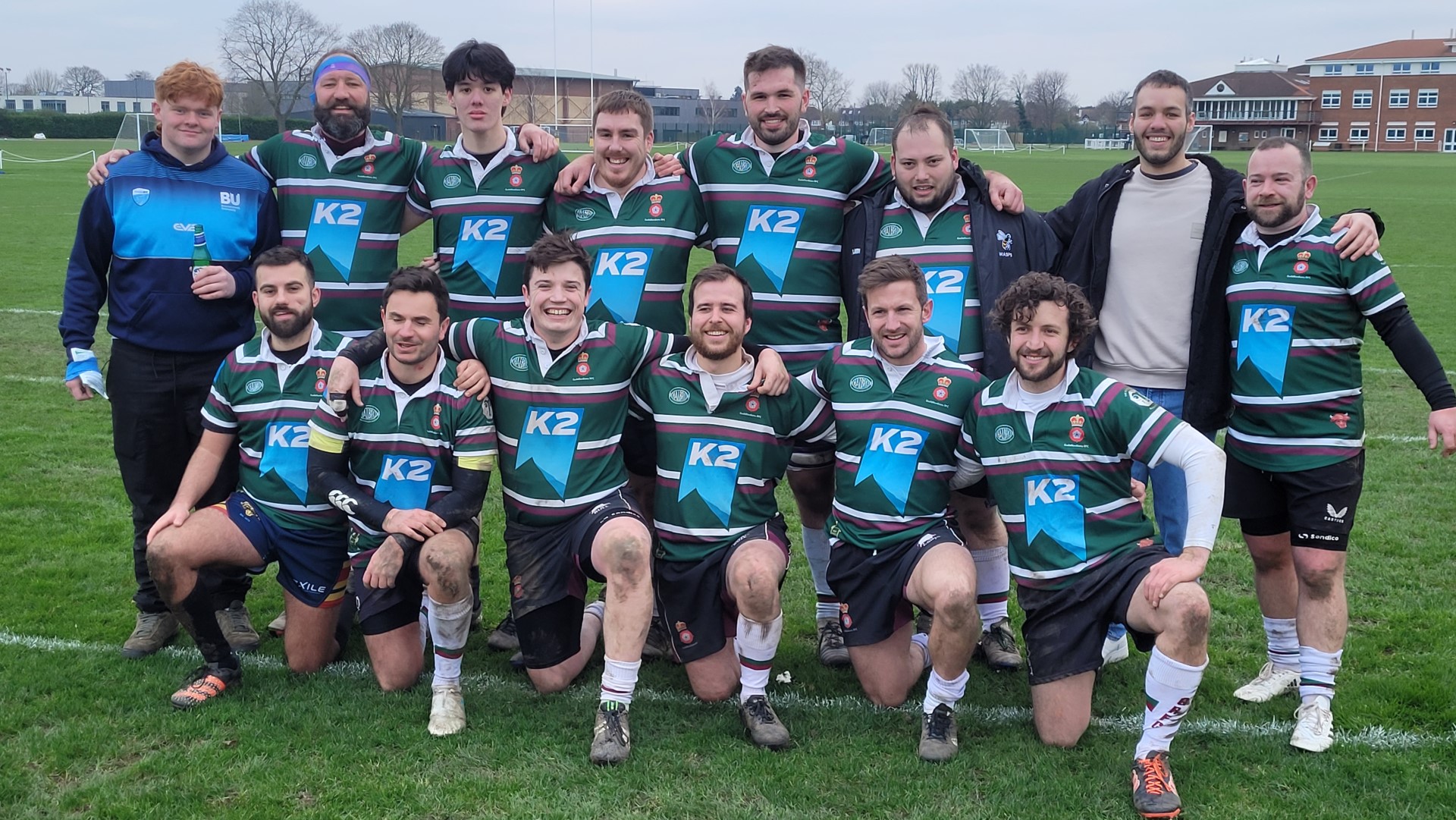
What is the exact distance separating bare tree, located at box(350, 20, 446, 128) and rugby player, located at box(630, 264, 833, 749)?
5880 cm

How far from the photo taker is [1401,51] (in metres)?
85.3

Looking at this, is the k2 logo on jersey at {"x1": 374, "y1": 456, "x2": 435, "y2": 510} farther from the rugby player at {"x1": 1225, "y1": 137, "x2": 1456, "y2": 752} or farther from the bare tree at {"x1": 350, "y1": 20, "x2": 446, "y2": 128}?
the bare tree at {"x1": 350, "y1": 20, "x2": 446, "y2": 128}

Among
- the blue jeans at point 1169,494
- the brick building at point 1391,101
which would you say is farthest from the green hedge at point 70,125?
the brick building at point 1391,101

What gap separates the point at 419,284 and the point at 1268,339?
325 cm

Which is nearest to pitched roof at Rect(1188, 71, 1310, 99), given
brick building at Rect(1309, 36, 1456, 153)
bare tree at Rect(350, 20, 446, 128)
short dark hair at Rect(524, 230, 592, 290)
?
brick building at Rect(1309, 36, 1456, 153)

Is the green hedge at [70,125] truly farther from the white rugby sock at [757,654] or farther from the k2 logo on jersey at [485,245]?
the white rugby sock at [757,654]

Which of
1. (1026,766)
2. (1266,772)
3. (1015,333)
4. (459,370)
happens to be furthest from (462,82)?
(1266,772)

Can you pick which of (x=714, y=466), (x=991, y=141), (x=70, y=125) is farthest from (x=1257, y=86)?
(x=714, y=466)

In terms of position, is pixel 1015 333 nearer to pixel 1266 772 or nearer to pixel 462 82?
pixel 1266 772

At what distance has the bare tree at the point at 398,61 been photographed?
6278 cm

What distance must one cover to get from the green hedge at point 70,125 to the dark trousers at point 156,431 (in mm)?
53811

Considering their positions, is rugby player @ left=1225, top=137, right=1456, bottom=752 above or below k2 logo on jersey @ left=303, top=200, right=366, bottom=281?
below

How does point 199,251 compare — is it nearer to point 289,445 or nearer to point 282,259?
point 282,259

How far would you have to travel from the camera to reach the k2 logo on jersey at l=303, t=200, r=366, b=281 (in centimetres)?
515
